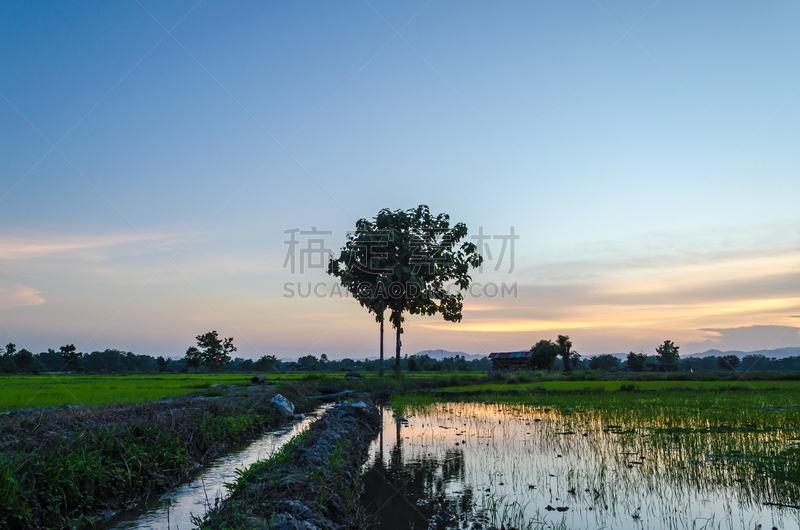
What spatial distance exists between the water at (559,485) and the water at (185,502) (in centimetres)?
234

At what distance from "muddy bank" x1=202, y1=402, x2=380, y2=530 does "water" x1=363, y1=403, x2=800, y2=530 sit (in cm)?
53

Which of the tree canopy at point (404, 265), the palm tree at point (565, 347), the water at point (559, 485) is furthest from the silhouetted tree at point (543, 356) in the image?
the water at point (559, 485)

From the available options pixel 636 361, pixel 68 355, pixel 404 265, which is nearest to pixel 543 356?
pixel 636 361

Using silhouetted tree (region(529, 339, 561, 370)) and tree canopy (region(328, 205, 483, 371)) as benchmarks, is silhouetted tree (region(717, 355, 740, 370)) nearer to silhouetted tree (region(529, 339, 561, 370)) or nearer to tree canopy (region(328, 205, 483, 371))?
silhouetted tree (region(529, 339, 561, 370))

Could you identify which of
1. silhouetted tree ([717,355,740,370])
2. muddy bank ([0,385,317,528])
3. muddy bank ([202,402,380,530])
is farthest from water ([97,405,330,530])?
silhouetted tree ([717,355,740,370])

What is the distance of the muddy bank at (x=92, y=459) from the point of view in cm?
552

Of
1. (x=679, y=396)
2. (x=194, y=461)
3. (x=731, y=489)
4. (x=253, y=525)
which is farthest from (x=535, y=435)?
(x=679, y=396)

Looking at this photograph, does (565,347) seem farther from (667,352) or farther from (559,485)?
(559,485)

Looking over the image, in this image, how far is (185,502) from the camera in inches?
261

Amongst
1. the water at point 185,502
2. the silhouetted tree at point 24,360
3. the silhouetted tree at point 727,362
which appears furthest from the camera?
the silhouetted tree at point 727,362

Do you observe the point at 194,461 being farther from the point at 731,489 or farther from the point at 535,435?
the point at 731,489

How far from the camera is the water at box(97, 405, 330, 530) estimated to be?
586cm

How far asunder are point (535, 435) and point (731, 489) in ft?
17.6

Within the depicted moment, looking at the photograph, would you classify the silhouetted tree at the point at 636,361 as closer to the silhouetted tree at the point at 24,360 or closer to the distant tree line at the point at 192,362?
the distant tree line at the point at 192,362
